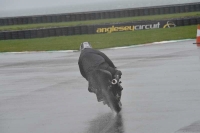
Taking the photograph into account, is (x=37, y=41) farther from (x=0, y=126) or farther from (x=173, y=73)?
(x=0, y=126)

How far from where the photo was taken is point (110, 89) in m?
11.5

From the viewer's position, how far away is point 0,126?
1121cm

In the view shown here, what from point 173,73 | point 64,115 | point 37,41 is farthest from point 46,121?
point 37,41

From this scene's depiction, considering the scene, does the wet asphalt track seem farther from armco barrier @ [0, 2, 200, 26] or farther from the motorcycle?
armco barrier @ [0, 2, 200, 26]

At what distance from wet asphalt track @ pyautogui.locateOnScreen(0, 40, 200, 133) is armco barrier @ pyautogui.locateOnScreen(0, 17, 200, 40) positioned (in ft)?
47.1

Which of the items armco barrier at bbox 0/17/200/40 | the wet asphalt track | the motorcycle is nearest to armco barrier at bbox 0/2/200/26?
armco barrier at bbox 0/17/200/40

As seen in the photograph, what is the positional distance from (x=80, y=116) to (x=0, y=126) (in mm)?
1432

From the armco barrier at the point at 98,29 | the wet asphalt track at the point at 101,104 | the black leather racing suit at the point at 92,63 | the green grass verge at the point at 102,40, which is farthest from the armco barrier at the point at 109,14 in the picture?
the black leather racing suit at the point at 92,63

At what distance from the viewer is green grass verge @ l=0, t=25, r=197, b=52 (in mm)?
30172

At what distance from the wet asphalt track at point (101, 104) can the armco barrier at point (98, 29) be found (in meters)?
14.4

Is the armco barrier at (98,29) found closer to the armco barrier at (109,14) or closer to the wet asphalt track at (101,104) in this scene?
the armco barrier at (109,14)

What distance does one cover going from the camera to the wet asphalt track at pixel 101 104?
34.0 ft

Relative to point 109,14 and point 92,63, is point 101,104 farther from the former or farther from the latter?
point 109,14

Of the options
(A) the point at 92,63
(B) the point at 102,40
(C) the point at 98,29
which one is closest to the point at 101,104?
(A) the point at 92,63
